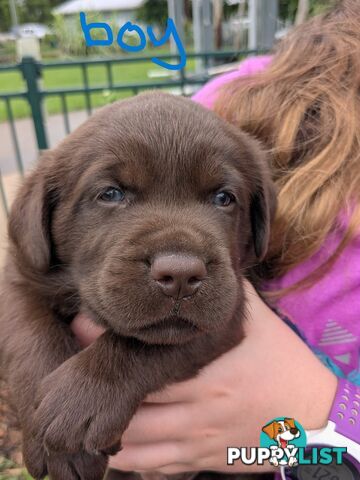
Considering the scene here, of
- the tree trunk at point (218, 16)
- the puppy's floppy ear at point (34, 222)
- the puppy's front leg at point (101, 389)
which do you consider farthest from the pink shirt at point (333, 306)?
the tree trunk at point (218, 16)

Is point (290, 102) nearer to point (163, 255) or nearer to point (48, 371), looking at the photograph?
point (163, 255)

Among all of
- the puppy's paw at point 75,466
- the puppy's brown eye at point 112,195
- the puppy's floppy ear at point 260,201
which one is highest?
the puppy's brown eye at point 112,195

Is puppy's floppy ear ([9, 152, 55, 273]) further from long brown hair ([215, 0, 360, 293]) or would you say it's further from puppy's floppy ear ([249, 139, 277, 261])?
long brown hair ([215, 0, 360, 293])

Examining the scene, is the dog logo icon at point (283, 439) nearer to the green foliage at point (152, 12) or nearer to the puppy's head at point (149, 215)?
the puppy's head at point (149, 215)

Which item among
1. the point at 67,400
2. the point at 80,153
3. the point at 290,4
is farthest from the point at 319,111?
the point at 290,4

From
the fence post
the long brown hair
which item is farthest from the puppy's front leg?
the fence post

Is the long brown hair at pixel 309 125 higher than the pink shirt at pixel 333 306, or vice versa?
the long brown hair at pixel 309 125
